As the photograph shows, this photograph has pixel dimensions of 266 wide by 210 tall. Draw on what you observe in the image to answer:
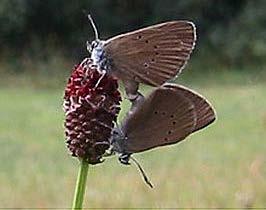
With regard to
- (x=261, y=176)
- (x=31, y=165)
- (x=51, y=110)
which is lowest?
(x=51, y=110)

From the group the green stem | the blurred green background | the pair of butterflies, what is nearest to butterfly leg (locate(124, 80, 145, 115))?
the pair of butterflies

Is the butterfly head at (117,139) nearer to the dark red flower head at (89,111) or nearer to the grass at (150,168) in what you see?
the dark red flower head at (89,111)

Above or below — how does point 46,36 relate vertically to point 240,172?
below

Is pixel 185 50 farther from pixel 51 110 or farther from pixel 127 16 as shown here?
pixel 127 16

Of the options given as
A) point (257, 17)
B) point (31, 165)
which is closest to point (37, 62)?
point (257, 17)

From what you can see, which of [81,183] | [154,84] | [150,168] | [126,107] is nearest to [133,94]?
[154,84]

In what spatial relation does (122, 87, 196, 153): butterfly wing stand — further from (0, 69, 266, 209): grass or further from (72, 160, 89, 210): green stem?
(0, 69, 266, 209): grass

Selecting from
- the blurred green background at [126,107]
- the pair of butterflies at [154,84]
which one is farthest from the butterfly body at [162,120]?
the blurred green background at [126,107]
